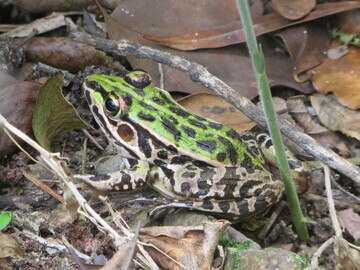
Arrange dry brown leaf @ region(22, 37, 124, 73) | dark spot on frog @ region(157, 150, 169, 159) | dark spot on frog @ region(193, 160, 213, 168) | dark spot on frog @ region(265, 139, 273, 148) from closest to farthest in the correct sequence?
dark spot on frog @ region(193, 160, 213, 168), dark spot on frog @ region(157, 150, 169, 159), dark spot on frog @ region(265, 139, 273, 148), dry brown leaf @ region(22, 37, 124, 73)

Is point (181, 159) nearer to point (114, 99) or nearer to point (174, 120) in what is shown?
point (174, 120)

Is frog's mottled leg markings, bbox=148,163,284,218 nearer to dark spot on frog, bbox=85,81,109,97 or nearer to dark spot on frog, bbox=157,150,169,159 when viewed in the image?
dark spot on frog, bbox=157,150,169,159

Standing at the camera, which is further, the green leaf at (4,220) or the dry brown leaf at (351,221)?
the dry brown leaf at (351,221)

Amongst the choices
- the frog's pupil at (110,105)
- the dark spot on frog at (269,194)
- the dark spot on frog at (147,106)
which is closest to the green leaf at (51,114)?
the frog's pupil at (110,105)

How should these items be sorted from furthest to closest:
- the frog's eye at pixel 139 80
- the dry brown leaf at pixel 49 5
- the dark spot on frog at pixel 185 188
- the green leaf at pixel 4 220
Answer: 1. the dry brown leaf at pixel 49 5
2. the frog's eye at pixel 139 80
3. the dark spot on frog at pixel 185 188
4. the green leaf at pixel 4 220

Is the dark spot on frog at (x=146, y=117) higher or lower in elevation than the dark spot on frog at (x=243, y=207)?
higher

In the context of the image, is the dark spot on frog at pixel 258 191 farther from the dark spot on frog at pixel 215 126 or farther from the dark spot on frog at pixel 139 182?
the dark spot on frog at pixel 139 182

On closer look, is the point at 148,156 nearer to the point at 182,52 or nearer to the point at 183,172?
the point at 183,172

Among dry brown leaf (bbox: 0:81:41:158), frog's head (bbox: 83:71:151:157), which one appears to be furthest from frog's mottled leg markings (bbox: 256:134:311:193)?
dry brown leaf (bbox: 0:81:41:158)

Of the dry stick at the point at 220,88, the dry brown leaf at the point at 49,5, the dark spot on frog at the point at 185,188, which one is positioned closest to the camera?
the dry stick at the point at 220,88
